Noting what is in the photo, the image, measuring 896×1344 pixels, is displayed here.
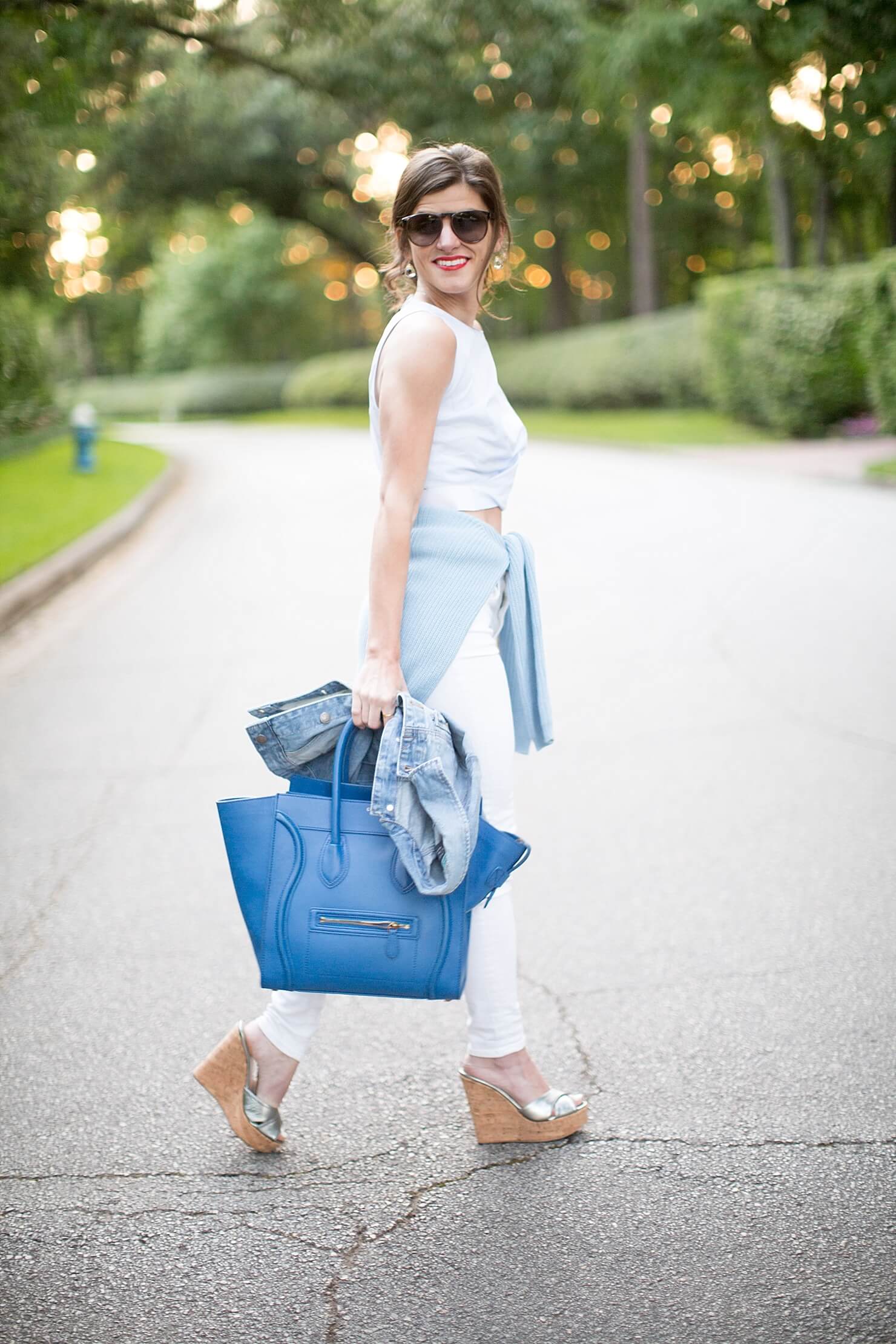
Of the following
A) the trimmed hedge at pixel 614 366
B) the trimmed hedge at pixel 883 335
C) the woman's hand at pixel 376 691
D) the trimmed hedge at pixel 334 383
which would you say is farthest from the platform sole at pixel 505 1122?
the trimmed hedge at pixel 334 383

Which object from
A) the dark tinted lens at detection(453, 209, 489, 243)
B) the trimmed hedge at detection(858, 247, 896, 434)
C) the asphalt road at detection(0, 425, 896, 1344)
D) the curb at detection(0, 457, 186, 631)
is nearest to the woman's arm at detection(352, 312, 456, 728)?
the dark tinted lens at detection(453, 209, 489, 243)

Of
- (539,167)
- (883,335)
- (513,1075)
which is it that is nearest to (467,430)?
(513,1075)

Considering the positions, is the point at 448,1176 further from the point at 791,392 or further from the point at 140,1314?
the point at 791,392

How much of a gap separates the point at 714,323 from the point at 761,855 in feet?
66.1

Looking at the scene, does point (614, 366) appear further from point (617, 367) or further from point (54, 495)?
point (54, 495)

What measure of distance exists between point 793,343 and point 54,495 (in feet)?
39.0

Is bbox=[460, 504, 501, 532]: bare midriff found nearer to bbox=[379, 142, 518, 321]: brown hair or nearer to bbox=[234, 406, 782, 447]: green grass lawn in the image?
bbox=[379, 142, 518, 321]: brown hair

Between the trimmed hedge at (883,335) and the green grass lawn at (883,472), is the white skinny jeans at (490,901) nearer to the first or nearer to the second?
A: the green grass lawn at (883,472)

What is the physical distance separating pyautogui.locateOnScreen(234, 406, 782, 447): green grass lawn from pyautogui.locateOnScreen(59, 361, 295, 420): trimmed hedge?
18313 millimetres

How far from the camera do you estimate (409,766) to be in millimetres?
2387

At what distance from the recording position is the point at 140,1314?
2.24m

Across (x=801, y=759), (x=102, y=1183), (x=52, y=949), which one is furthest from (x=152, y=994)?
(x=801, y=759)

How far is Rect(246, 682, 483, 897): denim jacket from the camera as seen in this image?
2.39 m

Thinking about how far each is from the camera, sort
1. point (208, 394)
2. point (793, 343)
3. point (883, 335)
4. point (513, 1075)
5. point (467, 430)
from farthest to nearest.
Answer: point (208, 394) < point (793, 343) < point (883, 335) < point (513, 1075) < point (467, 430)
